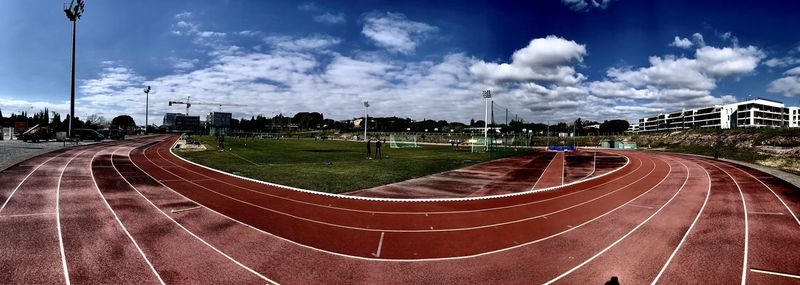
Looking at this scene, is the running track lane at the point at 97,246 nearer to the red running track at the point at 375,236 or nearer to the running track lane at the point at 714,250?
the red running track at the point at 375,236

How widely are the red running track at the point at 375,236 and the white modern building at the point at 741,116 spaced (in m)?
96.5

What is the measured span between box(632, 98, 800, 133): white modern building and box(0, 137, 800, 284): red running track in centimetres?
9652

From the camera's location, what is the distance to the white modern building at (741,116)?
101938 mm

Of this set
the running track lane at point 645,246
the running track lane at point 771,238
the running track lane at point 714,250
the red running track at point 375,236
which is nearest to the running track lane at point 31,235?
the red running track at point 375,236

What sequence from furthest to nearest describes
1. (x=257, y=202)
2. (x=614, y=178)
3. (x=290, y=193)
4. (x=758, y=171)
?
1. (x=758, y=171)
2. (x=614, y=178)
3. (x=290, y=193)
4. (x=257, y=202)

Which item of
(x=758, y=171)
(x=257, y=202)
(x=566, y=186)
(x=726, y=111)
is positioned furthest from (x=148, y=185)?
(x=726, y=111)

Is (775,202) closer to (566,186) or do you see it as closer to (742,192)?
(742,192)

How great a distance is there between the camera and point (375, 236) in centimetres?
934

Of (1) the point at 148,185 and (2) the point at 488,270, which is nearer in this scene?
(2) the point at 488,270

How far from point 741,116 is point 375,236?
473 ft

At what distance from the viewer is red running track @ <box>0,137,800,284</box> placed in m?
7.05

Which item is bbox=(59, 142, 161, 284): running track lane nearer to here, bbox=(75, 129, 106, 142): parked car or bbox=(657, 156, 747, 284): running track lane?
bbox=(657, 156, 747, 284): running track lane

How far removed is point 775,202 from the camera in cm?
1486

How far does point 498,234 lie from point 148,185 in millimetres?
15890
